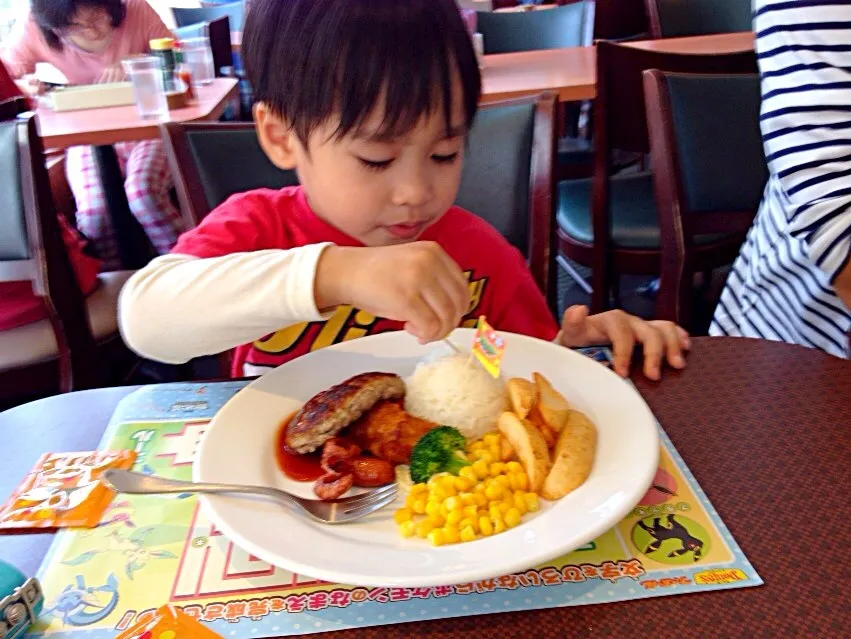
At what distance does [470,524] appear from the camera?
780 millimetres

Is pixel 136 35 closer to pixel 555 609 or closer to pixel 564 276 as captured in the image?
pixel 564 276

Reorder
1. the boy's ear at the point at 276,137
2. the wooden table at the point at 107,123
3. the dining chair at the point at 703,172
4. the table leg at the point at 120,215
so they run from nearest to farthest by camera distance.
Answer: the boy's ear at the point at 276,137, the dining chair at the point at 703,172, the wooden table at the point at 107,123, the table leg at the point at 120,215

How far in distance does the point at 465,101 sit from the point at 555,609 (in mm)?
812

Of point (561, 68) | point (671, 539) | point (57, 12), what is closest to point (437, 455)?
point (671, 539)

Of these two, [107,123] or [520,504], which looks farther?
[107,123]

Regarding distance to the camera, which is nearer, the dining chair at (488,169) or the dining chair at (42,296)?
the dining chair at (488,169)

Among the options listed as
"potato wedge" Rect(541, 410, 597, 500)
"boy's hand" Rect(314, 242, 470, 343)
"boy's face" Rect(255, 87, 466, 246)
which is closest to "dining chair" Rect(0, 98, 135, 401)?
"boy's face" Rect(255, 87, 466, 246)

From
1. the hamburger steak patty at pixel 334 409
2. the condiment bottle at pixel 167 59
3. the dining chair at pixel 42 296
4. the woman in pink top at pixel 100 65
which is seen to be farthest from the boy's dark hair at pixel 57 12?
the hamburger steak patty at pixel 334 409

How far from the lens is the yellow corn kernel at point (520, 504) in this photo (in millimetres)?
801

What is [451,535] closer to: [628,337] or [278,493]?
[278,493]

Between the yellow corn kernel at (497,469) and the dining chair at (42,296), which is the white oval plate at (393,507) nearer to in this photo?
the yellow corn kernel at (497,469)

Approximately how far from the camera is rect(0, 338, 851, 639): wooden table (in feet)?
2.22

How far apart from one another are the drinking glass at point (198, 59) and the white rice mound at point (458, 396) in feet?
9.39

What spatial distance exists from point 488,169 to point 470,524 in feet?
3.57
